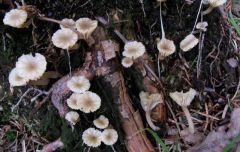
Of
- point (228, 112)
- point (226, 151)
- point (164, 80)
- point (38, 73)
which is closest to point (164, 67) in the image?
point (164, 80)

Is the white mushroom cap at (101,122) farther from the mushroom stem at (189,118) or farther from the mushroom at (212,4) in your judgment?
the mushroom at (212,4)

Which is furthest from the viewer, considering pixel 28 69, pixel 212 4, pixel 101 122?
pixel 212 4

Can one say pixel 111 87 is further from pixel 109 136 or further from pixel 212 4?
pixel 212 4

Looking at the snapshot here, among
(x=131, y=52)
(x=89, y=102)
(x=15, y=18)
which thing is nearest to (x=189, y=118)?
(x=131, y=52)

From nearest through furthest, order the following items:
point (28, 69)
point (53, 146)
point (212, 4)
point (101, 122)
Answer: point (28, 69) < point (101, 122) < point (53, 146) < point (212, 4)

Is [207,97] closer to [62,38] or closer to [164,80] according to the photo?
[164,80]

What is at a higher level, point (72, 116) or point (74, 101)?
point (74, 101)

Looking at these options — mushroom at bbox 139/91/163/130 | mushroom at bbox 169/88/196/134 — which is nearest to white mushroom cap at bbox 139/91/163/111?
mushroom at bbox 139/91/163/130
